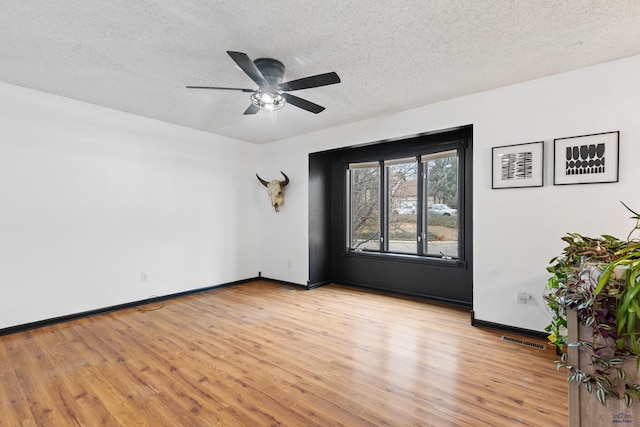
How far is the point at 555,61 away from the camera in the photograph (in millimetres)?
2811

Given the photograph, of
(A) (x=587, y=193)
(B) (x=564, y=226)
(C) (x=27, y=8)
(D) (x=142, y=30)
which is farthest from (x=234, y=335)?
(A) (x=587, y=193)

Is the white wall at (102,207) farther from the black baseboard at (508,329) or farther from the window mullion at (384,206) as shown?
the black baseboard at (508,329)

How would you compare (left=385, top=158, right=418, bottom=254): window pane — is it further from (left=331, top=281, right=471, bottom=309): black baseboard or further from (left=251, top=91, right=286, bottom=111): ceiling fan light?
(left=251, top=91, right=286, bottom=111): ceiling fan light

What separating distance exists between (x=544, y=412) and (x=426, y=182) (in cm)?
322

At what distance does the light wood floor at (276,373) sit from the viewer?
6.47 feet

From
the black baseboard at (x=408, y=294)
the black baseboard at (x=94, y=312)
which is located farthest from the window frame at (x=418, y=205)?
the black baseboard at (x=94, y=312)

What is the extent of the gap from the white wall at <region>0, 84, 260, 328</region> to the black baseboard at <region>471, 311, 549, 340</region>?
4.09 m

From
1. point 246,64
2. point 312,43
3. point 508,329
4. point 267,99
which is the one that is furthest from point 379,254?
point 246,64

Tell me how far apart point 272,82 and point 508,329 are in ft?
12.1

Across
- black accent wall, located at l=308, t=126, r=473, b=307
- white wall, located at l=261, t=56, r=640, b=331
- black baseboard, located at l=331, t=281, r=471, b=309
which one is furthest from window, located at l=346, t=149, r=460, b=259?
white wall, located at l=261, t=56, r=640, b=331

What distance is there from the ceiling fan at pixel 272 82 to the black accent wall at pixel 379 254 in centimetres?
208

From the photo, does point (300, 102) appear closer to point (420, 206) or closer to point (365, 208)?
point (420, 206)

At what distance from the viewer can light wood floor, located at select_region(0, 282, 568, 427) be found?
197 cm

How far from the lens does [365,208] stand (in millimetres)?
5406
